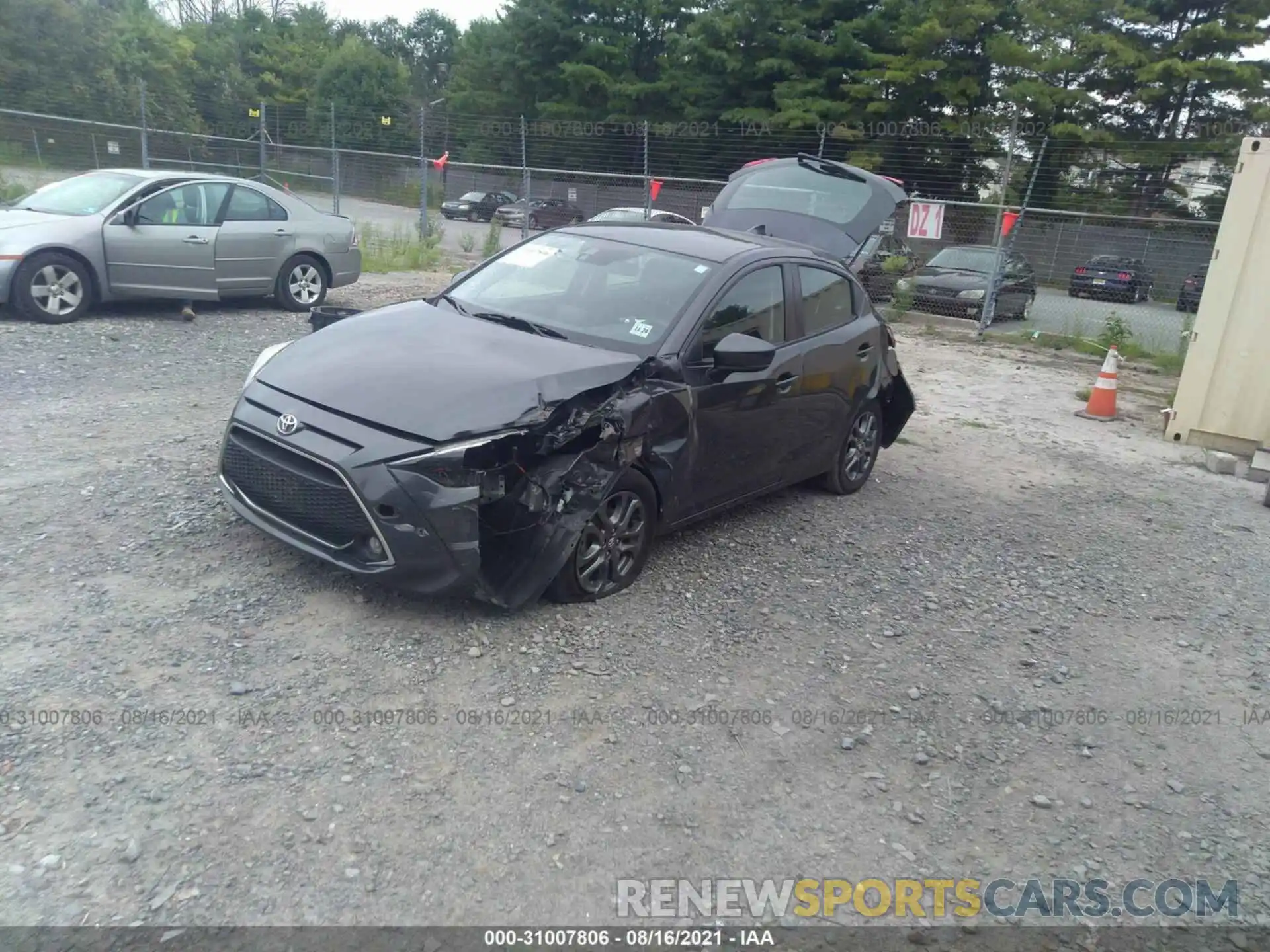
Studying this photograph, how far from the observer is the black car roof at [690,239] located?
226 inches

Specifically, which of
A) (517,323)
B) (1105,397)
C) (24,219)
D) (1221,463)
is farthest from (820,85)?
(517,323)

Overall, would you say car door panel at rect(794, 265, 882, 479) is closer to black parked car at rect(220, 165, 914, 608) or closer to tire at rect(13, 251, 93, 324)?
black parked car at rect(220, 165, 914, 608)

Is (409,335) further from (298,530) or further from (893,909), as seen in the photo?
(893,909)

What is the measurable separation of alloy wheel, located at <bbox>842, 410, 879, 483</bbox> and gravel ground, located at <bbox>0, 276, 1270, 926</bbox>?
478 millimetres

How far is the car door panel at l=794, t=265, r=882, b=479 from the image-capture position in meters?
6.09

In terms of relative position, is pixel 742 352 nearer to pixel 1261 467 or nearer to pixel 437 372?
pixel 437 372

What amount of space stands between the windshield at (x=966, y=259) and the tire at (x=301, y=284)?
10260mm

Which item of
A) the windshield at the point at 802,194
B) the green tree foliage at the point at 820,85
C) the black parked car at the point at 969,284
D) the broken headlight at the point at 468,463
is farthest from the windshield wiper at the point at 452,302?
the green tree foliage at the point at 820,85

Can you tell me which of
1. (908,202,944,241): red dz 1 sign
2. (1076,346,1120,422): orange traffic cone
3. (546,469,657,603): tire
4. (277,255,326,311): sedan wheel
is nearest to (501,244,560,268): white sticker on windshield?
(546,469,657,603): tire

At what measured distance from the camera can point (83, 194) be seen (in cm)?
961

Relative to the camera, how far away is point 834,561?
572 cm

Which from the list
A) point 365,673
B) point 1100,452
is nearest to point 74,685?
point 365,673

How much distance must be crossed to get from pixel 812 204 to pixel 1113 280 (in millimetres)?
11252

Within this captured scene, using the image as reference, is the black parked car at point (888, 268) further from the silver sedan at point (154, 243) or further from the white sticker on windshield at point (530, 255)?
the white sticker on windshield at point (530, 255)
